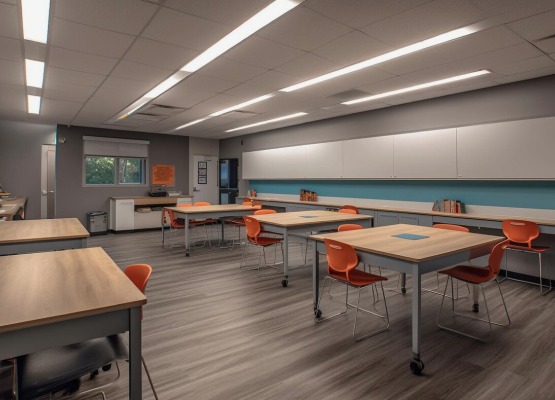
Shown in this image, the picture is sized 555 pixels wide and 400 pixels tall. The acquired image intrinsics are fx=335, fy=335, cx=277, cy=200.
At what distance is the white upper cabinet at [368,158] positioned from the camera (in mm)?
6570

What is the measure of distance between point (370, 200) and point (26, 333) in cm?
662

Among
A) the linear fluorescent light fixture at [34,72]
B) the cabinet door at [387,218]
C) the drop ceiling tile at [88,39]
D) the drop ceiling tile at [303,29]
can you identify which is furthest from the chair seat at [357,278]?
the linear fluorescent light fixture at [34,72]

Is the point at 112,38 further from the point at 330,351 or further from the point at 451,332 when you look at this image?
the point at 451,332

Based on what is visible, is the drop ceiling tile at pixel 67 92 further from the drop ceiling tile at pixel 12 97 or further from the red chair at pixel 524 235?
the red chair at pixel 524 235

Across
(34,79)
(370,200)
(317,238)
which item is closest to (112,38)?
(34,79)

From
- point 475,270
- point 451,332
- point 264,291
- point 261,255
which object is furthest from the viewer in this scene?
point 261,255

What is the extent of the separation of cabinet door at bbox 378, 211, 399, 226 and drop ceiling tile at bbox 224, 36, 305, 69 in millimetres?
3575

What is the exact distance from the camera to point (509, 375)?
7.86 feet

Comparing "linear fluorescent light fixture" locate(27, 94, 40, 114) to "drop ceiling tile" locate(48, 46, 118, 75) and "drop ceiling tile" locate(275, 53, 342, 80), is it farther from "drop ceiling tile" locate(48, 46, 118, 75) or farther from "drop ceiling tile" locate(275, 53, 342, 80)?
"drop ceiling tile" locate(275, 53, 342, 80)

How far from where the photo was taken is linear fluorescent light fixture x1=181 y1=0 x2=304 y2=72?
2725 millimetres

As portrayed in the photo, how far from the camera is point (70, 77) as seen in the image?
4.63 m

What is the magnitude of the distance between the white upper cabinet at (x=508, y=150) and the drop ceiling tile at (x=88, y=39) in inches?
197

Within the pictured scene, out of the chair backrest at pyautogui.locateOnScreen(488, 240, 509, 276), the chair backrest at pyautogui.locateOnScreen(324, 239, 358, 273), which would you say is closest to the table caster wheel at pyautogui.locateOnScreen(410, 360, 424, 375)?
the chair backrest at pyautogui.locateOnScreen(324, 239, 358, 273)

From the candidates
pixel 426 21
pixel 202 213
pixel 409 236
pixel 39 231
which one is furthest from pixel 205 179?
pixel 426 21
